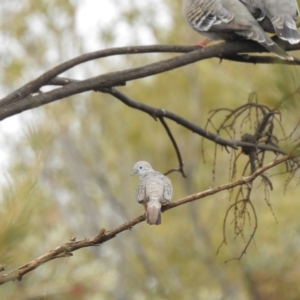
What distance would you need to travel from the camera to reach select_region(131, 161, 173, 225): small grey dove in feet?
8.18

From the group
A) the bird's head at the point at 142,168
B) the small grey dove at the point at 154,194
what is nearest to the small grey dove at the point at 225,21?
the bird's head at the point at 142,168

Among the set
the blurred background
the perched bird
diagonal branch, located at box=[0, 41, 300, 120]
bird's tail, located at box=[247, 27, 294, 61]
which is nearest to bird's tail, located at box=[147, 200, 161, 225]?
diagonal branch, located at box=[0, 41, 300, 120]

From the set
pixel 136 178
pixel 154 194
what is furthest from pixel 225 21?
pixel 136 178

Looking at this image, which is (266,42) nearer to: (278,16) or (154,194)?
(278,16)

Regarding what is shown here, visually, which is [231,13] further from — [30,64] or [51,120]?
[30,64]

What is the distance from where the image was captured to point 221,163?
10609 mm

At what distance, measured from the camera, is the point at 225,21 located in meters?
3.94

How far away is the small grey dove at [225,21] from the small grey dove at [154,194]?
0.81 meters

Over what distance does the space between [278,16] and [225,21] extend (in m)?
0.37

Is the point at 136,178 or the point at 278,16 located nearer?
the point at 278,16

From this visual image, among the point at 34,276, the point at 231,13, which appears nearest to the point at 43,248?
the point at 231,13

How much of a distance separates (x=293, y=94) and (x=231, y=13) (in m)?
2.38

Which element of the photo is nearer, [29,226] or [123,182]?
[29,226]

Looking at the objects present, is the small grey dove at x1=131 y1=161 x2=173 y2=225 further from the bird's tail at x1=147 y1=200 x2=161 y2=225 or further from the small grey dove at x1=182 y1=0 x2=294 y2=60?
the small grey dove at x1=182 y1=0 x2=294 y2=60
